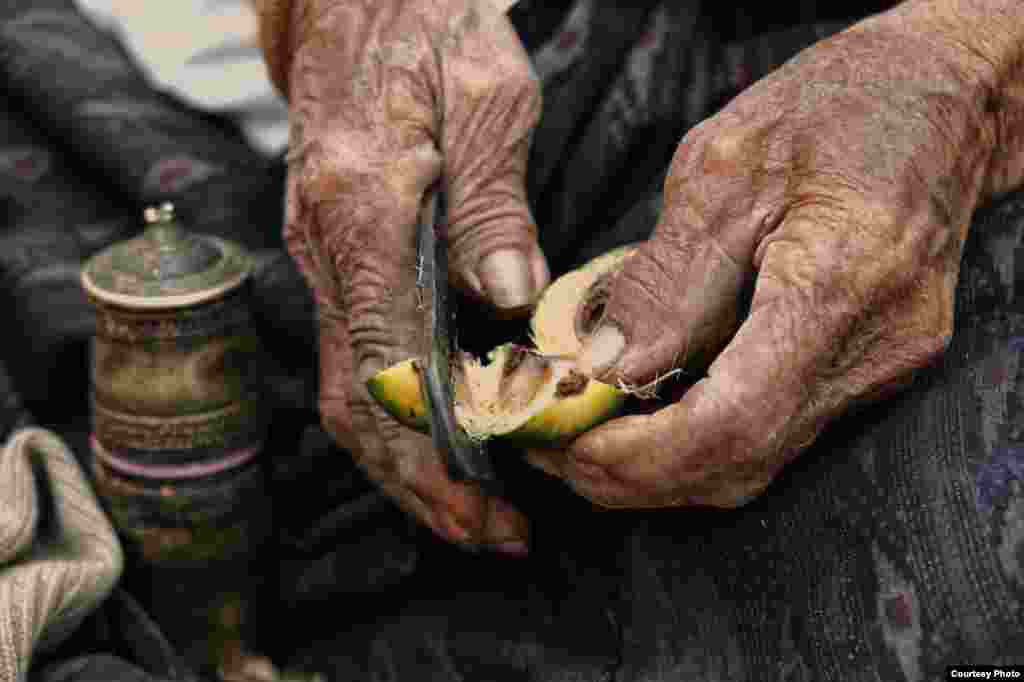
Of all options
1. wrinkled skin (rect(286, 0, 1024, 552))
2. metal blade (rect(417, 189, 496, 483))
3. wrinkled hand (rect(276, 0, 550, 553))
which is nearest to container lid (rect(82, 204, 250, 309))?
wrinkled hand (rect(276, 0, 550, 553))

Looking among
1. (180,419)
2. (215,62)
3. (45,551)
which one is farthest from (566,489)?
Result: (215,62)

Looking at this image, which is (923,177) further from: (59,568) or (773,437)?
(59,568)

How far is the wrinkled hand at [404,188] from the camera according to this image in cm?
133

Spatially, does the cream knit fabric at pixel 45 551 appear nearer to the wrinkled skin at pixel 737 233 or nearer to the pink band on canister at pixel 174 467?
the pink band on canister at pixel 174 467

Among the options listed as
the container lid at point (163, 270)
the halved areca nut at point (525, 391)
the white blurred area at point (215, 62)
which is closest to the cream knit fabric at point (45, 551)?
the container lid at point (163, 270)

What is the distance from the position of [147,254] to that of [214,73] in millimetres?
623

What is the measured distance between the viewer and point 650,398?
1.14 metres

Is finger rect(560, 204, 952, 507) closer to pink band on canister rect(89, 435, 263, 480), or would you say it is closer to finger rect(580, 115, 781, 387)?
finger rect(580, 115, 781, 387)

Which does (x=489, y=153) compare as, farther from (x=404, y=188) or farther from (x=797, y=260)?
(x=797, y=260)

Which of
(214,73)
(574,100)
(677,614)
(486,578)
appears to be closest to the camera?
(677,614)

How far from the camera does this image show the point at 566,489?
1.39m

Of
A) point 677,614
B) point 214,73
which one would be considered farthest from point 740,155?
point 214,73

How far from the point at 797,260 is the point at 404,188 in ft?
1.58

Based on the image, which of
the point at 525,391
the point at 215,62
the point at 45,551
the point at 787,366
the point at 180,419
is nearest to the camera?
the point at 787,366
